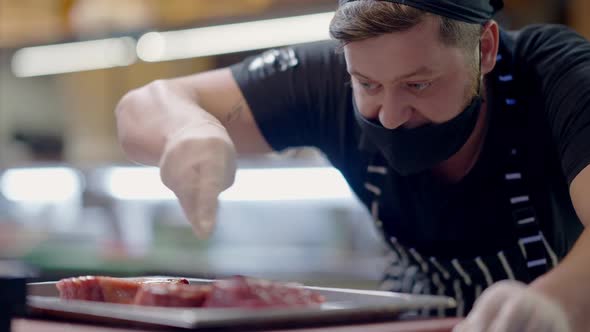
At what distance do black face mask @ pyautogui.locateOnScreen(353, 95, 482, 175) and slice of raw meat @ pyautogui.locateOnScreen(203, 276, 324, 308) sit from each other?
0.48 m

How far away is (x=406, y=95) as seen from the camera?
1.45 meters

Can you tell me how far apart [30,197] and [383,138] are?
120 inches

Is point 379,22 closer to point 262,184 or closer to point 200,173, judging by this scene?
point 200,173

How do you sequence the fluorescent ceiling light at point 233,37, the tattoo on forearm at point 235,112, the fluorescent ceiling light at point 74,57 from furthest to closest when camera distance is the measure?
the fluorescent ceiling light at point 74,57, the fluorescent ceiling light at point 233,37, the tattoo on forearm at point 235,112

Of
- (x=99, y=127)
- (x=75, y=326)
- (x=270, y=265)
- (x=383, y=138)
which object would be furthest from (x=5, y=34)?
(x=75, y=326)

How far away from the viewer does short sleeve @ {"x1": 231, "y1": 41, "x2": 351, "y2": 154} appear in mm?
1756

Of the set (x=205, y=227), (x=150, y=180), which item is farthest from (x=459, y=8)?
(x=150, y=180)

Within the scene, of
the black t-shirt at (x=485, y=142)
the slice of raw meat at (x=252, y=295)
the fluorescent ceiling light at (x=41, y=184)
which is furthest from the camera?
the fluorescent ceiling light at (x=41, y=184)

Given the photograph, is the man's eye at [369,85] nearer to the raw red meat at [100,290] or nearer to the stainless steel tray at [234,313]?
the stainless steel tray at [234,313]

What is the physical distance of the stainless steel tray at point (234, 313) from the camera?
932mm

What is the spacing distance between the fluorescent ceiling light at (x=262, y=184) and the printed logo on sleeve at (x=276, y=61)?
1468mm

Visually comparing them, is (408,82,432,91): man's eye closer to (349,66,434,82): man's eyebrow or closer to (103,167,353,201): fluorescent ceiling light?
(349,66,434,82): man's eyebrow

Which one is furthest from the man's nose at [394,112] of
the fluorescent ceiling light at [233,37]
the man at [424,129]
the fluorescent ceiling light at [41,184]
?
the fluorescent ceiling light at [41,184]

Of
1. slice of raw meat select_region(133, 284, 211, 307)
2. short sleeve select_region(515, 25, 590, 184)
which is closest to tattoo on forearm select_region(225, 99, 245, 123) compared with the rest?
short sleeve select_region(515, 25, 590, 184)
